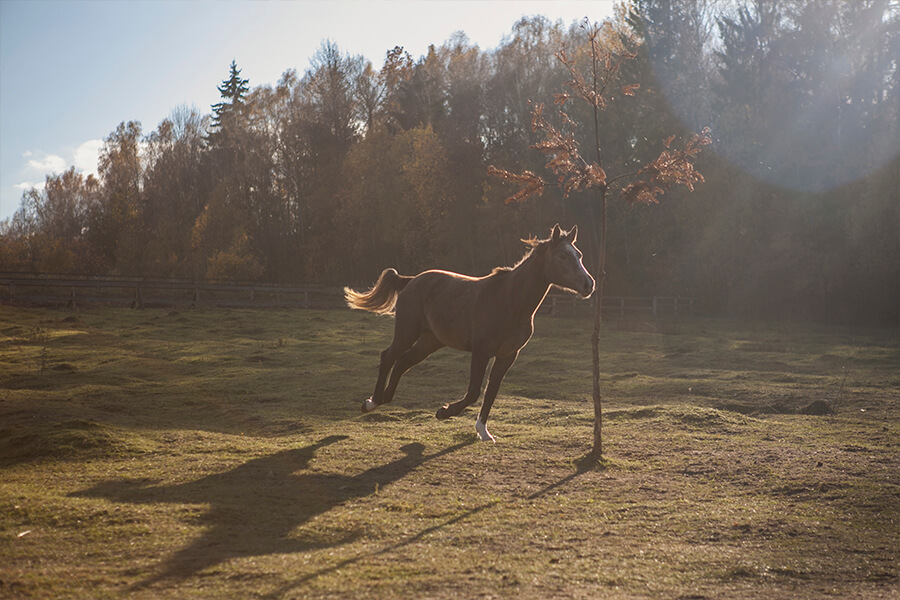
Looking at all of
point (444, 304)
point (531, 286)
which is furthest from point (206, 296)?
point (531, 286)

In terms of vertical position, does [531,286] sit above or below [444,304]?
above

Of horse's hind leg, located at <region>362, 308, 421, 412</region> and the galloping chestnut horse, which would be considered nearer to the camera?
the galloping chestnut horse

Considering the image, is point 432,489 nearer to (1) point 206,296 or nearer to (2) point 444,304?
(2) point 444,304

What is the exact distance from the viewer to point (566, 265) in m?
8.10

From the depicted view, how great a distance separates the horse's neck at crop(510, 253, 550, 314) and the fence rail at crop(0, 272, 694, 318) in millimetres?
22364

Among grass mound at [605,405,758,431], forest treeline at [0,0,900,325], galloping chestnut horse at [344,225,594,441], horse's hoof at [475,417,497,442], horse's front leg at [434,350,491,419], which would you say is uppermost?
forest treeline at [0,0,900,325]

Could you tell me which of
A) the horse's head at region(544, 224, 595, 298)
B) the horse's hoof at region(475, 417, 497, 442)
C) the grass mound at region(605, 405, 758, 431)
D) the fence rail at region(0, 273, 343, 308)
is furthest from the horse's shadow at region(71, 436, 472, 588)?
the fence rail at region(0, 273, 343, 308)

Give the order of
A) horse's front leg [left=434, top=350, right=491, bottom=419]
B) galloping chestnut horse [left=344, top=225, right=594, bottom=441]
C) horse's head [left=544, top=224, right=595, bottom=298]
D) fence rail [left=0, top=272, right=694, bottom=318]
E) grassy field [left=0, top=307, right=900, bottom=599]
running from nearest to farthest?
grassy field [left=0, top=307, right=900, bottom=599] < horse's head [left=544, top=224, right=595, bottom=298] < galloping chestnut horse [left=344, top=225, right=594, bottom=441] < horse's front leg [left=434, top=350, right=491, bottom=419] < fence rail [left=0, top=272, right=694, bottom=318]

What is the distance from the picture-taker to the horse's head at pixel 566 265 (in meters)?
7.82

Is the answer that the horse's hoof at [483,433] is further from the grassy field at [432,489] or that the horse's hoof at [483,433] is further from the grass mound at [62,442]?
the grass mound at [62,442]

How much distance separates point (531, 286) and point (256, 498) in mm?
4175

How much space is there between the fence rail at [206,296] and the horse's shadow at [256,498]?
22705 millimetres

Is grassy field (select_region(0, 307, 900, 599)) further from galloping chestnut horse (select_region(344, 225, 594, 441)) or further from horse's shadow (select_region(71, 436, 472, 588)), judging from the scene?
galloping chestnut horse (select_region(344, 225, 594, 441))

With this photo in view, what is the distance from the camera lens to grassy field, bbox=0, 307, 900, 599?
165 inches
